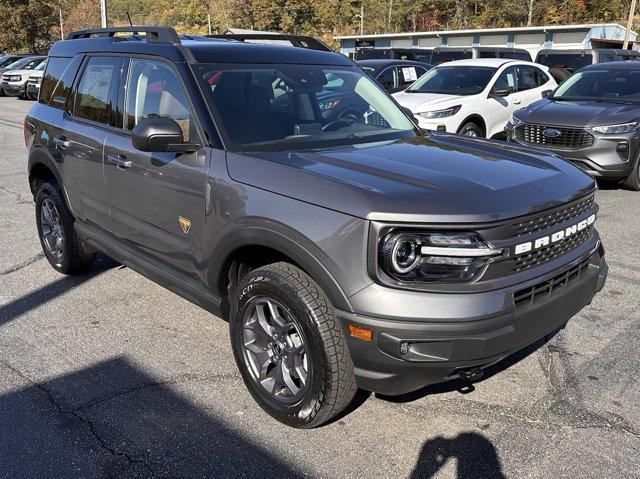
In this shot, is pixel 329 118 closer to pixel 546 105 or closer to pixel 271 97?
pixel 271 97

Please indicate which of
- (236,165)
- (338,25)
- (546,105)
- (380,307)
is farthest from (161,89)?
(338,25)

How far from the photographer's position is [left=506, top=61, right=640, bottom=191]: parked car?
7.80 m

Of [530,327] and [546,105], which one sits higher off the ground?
[546,105]

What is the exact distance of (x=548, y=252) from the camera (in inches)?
113

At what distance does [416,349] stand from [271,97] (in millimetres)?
1884

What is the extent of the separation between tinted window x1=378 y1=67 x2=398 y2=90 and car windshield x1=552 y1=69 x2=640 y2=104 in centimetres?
487

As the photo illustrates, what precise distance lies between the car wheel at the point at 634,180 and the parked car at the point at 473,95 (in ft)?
8.69

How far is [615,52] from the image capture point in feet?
61.2

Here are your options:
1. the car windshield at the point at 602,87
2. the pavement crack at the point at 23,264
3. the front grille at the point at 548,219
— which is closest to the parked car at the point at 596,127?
the car windshield at the point at 602,87

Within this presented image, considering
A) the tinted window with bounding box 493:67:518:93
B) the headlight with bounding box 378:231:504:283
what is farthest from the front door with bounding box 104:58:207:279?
the tinted window with bounding box 493:67:518:93

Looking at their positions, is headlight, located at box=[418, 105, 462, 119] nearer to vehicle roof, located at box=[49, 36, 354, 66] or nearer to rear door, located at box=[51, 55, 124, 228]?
vehicle roof, located at box=[49, 36, 354, 66]

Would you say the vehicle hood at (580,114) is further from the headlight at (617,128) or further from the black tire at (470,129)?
the black tire at (470,129)

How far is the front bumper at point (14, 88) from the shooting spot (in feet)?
80.0

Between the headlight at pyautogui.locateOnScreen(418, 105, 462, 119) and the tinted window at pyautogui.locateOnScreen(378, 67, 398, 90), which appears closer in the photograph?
the headlight at pyautogui.locateOnScreen(418, 105, 462, 119)
